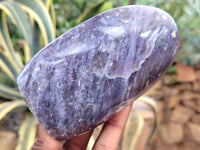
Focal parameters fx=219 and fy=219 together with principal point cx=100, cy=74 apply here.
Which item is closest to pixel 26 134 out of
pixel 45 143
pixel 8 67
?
pixel 45 143

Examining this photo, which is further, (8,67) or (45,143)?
(8,67)

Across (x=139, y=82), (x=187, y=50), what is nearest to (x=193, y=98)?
(x=187, y=50)

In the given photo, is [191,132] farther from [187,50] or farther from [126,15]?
[126,15]

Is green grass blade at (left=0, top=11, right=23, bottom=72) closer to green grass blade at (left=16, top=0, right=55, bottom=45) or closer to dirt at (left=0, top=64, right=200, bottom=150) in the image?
green grass blade at (left=16, top=0, right=55, bottom=45)

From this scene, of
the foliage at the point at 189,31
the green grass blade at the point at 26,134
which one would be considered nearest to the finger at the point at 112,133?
the green grass blade at the point at 26,134

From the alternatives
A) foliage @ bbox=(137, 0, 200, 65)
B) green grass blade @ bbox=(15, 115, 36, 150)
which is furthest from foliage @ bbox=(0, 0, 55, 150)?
foliage @ bbox=(137, 0, 200, 65)

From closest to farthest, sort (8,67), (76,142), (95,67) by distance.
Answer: (95,67)
(76,142)
(8,67)

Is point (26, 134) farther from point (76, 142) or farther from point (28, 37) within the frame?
point (28, 37)

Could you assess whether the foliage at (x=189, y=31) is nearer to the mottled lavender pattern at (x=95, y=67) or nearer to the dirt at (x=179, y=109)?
the dirt at (x=179, y=109)
